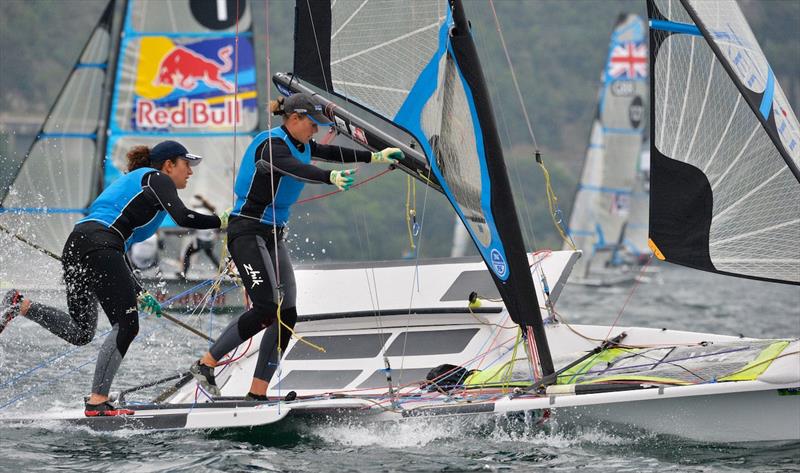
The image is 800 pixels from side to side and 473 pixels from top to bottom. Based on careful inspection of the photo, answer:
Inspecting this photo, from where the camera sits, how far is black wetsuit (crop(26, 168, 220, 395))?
5215mm

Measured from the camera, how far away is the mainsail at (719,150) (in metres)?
5.21

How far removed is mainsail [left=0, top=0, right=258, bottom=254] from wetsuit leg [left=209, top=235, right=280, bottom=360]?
10.4 m

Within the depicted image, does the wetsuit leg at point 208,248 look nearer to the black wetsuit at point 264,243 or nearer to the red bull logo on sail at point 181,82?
the red bull logo on sail at point 181,82

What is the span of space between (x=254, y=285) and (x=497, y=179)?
1.24 metres

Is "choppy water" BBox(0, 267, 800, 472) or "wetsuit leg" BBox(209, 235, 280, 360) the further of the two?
"wetsuit leg" BBox(209, 235, 280, 360)

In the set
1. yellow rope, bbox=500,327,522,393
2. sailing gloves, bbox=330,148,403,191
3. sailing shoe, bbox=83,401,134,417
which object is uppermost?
sailing gloves, bbox=330,148,403,191

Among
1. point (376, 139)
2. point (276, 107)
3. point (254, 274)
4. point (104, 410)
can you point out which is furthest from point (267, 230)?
point (104, 410)

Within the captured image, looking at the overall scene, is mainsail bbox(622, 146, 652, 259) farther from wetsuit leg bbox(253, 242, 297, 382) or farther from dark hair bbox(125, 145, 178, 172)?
dark hair bbox(125, 145, 178, 172)

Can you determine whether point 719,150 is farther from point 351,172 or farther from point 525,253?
point 351,172

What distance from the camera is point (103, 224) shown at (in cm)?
529

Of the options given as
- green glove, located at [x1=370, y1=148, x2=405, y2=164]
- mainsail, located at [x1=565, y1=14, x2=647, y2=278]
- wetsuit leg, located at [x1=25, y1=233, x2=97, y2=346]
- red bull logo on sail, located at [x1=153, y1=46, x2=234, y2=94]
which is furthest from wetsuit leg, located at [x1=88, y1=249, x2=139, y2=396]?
mainsail, located at [x1=565, y1=14, x2=647, y2=278]

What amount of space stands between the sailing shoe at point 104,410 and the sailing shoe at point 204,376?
400mm

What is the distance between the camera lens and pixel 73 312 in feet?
17.8

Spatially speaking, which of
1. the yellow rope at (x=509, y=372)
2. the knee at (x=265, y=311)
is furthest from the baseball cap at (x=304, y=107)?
the yellow rope at (x=509, y=372)
